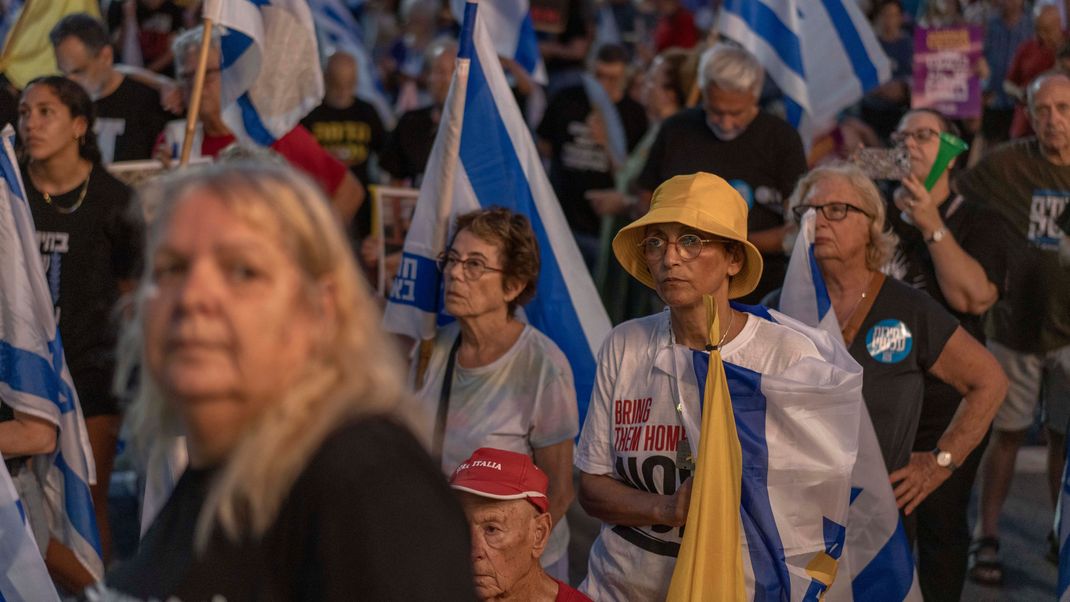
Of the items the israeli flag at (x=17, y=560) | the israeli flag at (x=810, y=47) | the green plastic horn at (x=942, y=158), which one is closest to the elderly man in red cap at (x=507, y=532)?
the israeli flag at (x=17, y=560)

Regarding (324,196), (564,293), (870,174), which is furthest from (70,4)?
(324,196)

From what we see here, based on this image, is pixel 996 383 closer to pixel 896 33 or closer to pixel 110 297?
pixel 110 297

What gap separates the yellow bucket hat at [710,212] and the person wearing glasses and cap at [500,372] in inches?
30.8

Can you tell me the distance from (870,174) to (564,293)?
55.7 inches

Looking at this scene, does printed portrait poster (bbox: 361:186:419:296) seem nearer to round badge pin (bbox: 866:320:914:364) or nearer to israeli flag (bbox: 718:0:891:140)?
israeli flag (bbox: 718:0:891:140)

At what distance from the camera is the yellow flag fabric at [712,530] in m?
3.69

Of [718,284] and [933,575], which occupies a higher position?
[718,284]

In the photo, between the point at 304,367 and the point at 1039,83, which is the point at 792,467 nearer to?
the point at 304,367

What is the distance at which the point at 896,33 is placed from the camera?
12.5 metres

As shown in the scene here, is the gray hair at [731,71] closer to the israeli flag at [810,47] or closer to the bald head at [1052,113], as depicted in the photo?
the israeli flag at [810,47]

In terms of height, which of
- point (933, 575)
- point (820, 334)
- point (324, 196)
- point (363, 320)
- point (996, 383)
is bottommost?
point (933, 575)

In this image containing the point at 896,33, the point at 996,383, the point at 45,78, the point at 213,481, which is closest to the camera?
the point at 213,481

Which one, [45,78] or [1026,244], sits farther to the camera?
[1026,244]

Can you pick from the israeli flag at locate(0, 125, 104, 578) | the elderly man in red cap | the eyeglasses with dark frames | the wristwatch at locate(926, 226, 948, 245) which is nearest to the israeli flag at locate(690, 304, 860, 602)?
the elderly man in red cap
